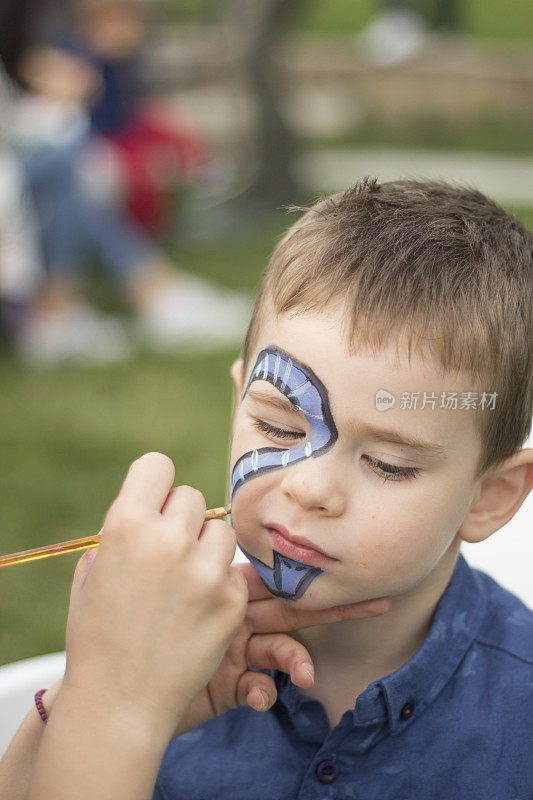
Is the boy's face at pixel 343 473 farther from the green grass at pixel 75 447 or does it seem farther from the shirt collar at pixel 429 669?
the green grass at pixel 75 447

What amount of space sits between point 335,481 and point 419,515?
121 mm

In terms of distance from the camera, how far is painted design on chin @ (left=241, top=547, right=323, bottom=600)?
127cm

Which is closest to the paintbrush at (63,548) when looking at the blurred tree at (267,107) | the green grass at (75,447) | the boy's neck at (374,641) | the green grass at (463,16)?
the boy's neck at (374,641)

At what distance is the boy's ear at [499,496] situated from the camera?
1404 mm

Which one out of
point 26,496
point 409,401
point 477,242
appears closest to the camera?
point 409,401

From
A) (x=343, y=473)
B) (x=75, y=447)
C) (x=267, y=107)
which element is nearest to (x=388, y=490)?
(x=343, y=473)

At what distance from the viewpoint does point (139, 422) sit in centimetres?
407

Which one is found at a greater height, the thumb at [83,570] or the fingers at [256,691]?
the thumb at [83,570]

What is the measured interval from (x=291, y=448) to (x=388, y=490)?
0.14 m

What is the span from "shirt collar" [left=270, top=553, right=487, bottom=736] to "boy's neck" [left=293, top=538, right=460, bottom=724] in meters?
0.03

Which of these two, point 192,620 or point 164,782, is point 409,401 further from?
point 164,782

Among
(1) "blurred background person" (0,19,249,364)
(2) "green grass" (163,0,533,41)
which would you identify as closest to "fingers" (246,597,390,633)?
(1) "blurred background person" (0,19,249,364)

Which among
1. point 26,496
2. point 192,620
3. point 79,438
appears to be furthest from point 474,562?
point 79,438

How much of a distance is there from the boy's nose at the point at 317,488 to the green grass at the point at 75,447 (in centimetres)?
175
